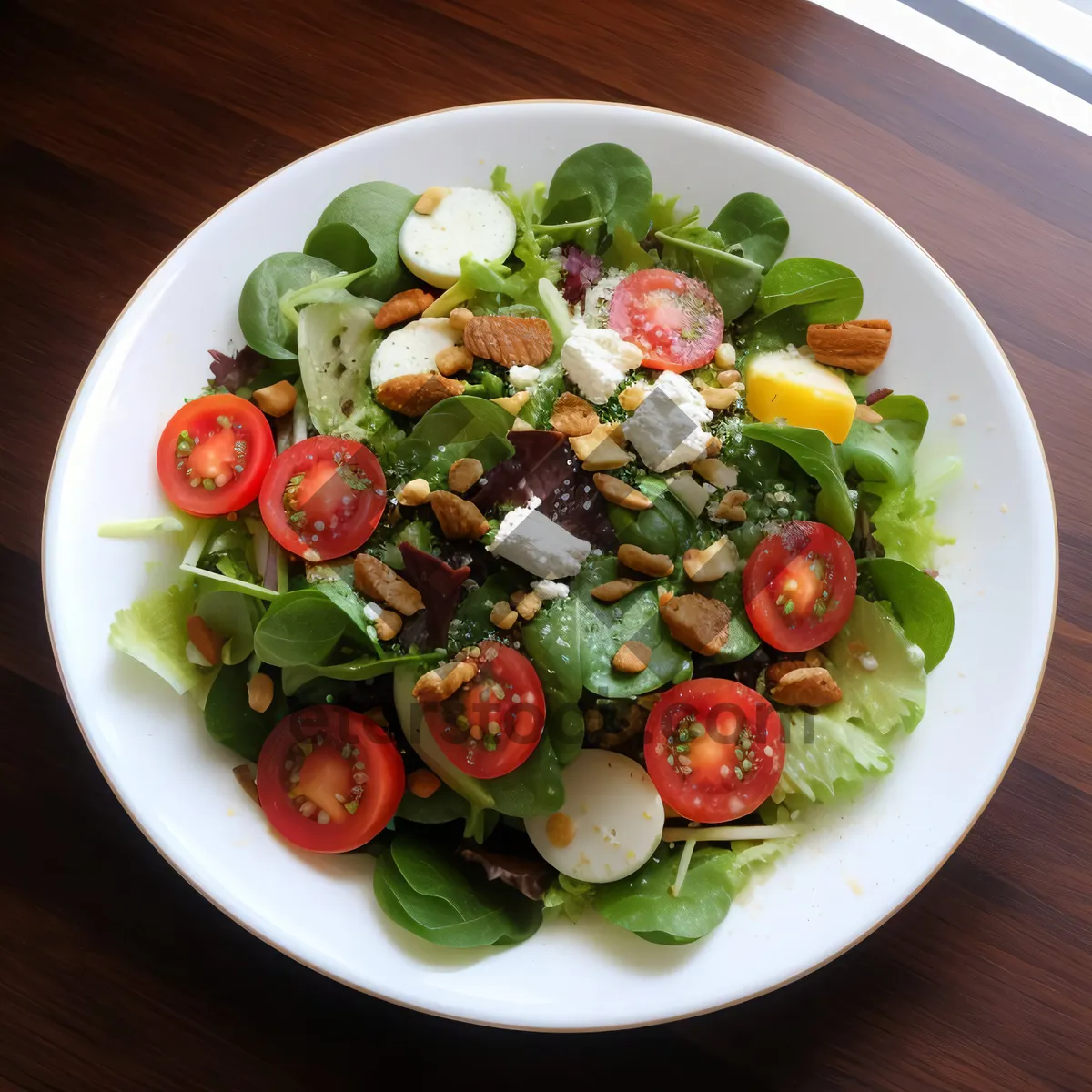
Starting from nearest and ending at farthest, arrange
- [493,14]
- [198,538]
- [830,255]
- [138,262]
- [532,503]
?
[532,503], [198,538], [830,255], [138,262], [493,14]

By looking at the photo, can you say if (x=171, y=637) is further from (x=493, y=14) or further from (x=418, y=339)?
(x=493, y=14)

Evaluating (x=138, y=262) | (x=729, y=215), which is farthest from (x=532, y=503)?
(x=138, y=262)

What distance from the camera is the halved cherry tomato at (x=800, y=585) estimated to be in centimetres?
184

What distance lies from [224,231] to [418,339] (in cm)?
50

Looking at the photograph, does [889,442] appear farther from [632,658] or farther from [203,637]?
[203,637]

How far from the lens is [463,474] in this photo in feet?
5.83

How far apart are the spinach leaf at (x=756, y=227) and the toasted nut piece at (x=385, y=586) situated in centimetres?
117

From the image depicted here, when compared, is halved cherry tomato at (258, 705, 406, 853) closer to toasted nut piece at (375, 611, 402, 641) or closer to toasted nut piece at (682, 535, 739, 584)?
toasted nut piece at (375, 611, 402, 641)

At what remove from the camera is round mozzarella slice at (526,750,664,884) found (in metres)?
1.78

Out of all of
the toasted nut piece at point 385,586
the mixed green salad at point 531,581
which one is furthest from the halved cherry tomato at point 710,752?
the toasted nut piece at point 385,586

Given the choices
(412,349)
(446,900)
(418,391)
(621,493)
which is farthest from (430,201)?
(446,900)

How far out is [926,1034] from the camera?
1997 millimetres

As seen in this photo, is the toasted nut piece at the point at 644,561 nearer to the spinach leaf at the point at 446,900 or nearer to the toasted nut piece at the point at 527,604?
the toasted nut piece at the point at 527,604

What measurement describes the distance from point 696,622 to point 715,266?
92 centimetres
